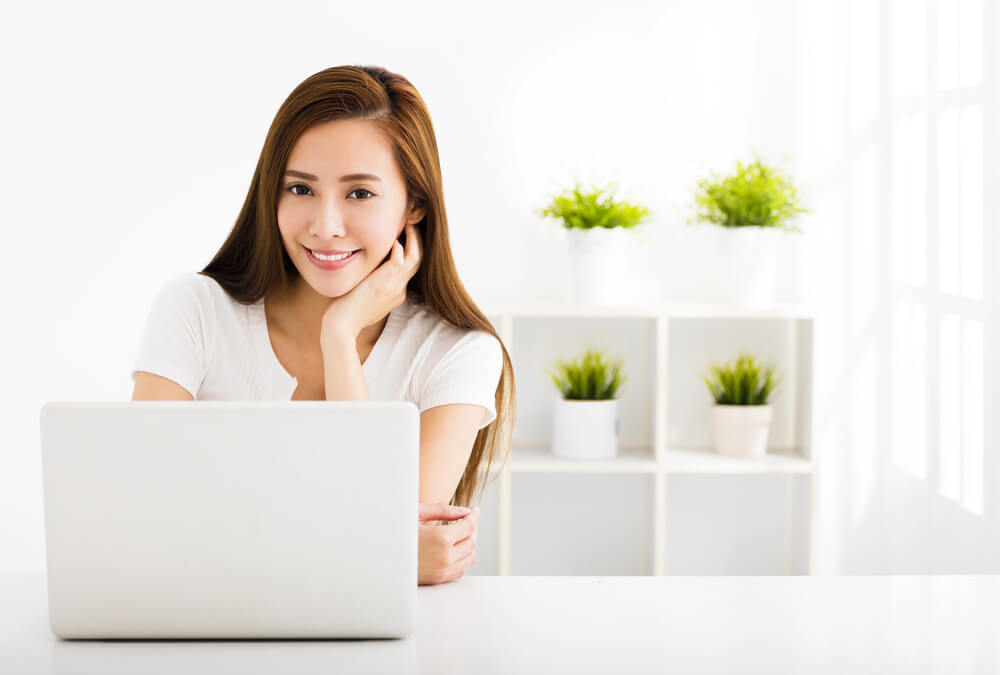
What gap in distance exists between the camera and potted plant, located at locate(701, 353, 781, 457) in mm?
2955

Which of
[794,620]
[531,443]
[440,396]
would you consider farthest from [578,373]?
[794,620]

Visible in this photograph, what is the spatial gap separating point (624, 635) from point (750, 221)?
6.74 feet

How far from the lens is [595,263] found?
9.44ft

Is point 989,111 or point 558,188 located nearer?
point 989,111

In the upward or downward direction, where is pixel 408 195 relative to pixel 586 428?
upward

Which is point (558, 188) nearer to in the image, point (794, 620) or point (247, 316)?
point (247, 316)

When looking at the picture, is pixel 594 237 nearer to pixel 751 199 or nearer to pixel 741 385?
pixel 751 199

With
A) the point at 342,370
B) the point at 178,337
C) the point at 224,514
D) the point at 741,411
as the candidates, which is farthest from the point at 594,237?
the point at 224,514

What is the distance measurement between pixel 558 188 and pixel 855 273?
89 centimetres

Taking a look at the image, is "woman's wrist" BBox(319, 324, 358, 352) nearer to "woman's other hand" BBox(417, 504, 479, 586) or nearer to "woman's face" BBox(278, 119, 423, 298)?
"woman's face" BBox(278, 119, 423, 298)

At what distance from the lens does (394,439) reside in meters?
0.94

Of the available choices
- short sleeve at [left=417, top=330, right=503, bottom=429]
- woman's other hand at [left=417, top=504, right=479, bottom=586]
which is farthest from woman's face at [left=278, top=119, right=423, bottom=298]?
woman's other hand at [left=417, top=504, right=479, bottom=586]

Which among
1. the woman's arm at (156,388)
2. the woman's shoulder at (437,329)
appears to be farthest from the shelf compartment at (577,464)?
the woman's arm at (156,388)

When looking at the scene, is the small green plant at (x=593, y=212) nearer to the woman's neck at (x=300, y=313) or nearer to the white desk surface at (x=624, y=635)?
the woman's neck at (x=300, y=313)
